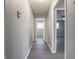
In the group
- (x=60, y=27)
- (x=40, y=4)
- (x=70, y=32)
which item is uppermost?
(x=40, y=4)

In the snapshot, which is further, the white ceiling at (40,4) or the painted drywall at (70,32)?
the white ceiling at (40,4)

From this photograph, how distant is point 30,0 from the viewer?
226 inches

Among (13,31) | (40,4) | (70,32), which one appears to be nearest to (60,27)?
(40,4)

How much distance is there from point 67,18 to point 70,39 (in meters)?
0.46

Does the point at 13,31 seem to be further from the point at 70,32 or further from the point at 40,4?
the point at 40,4

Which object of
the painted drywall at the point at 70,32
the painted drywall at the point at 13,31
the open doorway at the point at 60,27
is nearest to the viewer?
the painted drywall at the point at 13,31

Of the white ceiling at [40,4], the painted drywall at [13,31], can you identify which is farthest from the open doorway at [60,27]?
the painted drywall at [13,31]

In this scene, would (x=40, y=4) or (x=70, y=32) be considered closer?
(x=70, y=32)

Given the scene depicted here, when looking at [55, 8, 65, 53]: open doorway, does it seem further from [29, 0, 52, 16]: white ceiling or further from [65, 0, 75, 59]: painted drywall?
[65, 0, 75, 59]: painted drywall

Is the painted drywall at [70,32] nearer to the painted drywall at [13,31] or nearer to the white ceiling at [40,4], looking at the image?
the painted drywall at [13,31]

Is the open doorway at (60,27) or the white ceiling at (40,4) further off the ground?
the white ceiling at (40,4)

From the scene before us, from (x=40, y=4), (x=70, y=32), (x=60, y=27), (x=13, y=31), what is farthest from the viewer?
(x=60, y=27)

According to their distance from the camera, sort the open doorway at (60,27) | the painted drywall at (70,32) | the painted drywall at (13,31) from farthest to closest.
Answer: the open doorway at (60,27)
the painted drywall at (70,32)
the painted drywall at (13,31)
